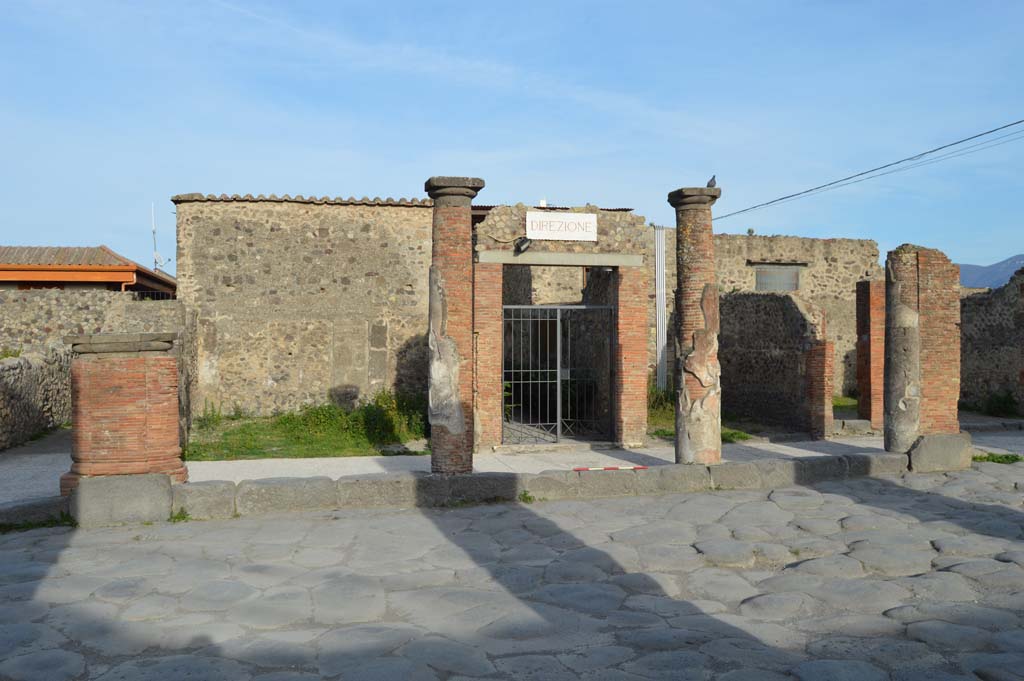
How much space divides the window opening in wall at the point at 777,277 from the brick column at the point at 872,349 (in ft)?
18.6

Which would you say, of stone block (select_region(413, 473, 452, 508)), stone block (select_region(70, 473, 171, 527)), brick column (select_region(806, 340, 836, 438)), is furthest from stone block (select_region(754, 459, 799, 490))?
stone block (select_region(70, 473, 171, 527))

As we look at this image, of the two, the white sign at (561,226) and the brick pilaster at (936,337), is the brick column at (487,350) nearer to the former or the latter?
the white sign at (561,226)

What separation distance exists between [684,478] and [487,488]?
6.85 ft

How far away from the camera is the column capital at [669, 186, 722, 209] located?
9.45 metres

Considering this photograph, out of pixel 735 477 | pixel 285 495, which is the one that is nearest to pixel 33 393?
pixel 285 495

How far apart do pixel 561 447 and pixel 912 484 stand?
15.9 feet


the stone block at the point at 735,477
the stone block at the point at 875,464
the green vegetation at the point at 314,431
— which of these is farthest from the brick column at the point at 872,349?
the green vegetation at the point at 314,431

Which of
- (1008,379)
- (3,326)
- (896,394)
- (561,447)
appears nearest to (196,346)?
(3,326)

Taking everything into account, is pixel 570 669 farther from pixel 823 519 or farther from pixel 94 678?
pixel 823 519

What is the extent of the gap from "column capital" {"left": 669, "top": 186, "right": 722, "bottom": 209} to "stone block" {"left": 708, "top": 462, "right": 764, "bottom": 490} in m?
3.05

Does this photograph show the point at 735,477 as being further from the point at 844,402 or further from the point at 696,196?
the point at 844,402

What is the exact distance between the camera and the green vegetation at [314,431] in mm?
11664

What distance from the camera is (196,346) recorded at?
1416 cm

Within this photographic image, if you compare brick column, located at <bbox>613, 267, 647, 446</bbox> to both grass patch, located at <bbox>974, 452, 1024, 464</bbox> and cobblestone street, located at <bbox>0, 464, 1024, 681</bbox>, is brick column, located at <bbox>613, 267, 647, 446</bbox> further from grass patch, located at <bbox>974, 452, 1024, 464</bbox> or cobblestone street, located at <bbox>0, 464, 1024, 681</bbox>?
cobblestone street, located at <bbox>0, 464, 1024, 681</bbox>
